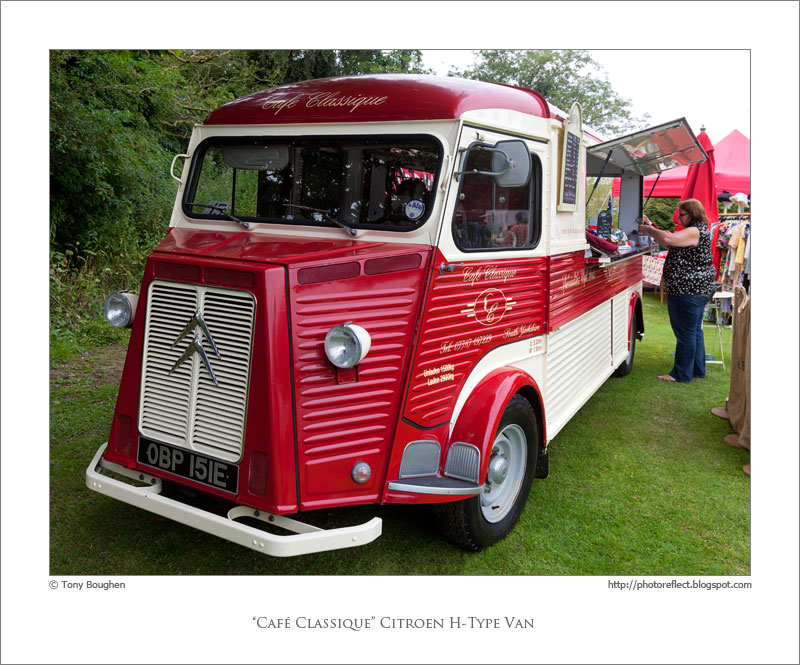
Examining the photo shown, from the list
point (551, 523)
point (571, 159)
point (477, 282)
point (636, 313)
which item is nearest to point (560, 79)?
point (636, 313)

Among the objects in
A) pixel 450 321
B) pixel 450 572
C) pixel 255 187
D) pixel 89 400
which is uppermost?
pixel 255 187

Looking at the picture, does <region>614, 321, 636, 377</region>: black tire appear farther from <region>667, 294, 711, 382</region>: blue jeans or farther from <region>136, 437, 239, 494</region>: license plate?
<region>136, 437, 239, 494</region>: license plate

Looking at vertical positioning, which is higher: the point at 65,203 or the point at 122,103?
the point at 122,103

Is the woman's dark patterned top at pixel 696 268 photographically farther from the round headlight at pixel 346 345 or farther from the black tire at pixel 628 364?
the round headlight at pixel 346 345

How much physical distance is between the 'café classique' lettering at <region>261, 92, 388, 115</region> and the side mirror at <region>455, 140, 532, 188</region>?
23.7 inches

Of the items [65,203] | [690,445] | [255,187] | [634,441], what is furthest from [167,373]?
[65,203]

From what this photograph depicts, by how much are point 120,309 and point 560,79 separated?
6.83m

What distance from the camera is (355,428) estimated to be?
2795mm

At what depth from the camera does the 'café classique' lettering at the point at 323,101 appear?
3.25 m

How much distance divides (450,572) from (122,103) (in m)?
6.09

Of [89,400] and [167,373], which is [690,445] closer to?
[167,373]

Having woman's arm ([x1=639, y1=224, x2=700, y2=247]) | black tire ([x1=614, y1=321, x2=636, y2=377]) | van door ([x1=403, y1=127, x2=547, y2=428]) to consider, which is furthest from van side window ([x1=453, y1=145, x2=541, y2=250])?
black tire ([x1=614, y1=321, x2=636, y2=377])

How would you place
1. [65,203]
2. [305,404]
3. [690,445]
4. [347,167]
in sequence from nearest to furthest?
1. [305,404]
2. [347,167]
3. [690,445]
4. [65,203]

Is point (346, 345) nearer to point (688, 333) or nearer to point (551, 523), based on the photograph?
point (551, 523)
